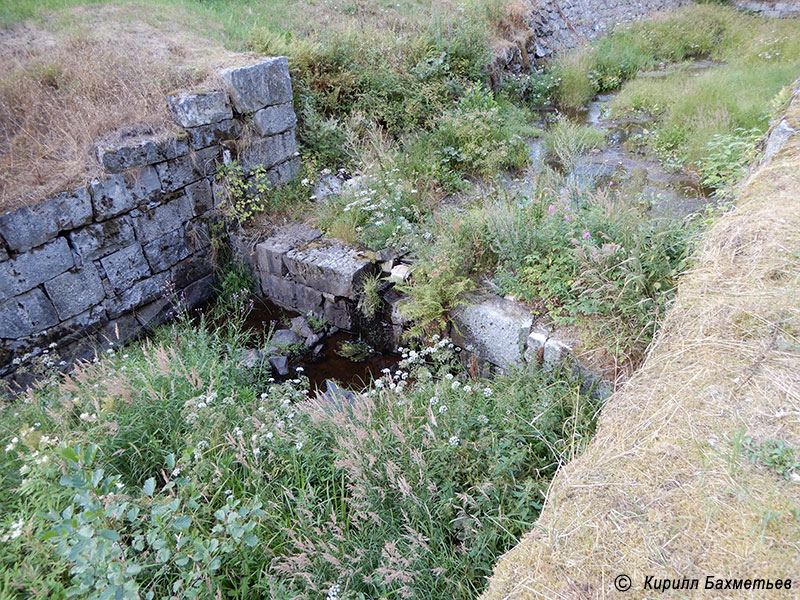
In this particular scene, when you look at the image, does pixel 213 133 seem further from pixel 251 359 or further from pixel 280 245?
pixel 251 359

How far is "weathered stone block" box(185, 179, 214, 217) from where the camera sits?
18.4ft

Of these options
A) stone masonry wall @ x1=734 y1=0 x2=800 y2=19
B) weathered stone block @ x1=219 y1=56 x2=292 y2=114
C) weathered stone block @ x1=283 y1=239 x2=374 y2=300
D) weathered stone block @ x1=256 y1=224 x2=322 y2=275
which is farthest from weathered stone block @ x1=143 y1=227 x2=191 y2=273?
stone masonry wall @ x1=734 y1=0 x2=800 y2=19

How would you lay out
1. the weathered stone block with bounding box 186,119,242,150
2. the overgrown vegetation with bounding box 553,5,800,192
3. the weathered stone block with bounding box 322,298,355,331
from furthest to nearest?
the overgrown vegetation with bounding box 553,5,800,192 < the weathered stone block with bounding box 186,119,242,150 < the weathered stone block with bounding box 322,298,355,331

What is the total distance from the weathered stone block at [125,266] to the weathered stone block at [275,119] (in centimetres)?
202

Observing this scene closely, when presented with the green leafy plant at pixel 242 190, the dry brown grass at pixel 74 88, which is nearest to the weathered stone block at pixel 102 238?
the dry brown grass at pixel 74 88

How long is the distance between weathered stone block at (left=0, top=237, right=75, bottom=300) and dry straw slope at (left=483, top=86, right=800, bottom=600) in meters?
4.67

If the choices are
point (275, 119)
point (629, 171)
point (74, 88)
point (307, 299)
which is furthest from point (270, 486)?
point (629, 171)

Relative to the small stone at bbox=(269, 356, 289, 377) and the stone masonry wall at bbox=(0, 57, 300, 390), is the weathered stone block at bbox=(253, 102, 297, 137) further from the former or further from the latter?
→ the small stone at bbox=(269, 356, 289, 377)

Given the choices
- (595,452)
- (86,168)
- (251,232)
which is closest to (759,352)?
(595,452)

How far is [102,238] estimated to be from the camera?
488cm

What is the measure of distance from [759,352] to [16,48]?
781cm

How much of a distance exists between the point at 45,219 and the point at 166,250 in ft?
4.13

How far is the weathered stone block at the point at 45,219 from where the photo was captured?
167 inches

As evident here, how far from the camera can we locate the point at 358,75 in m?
7.16
